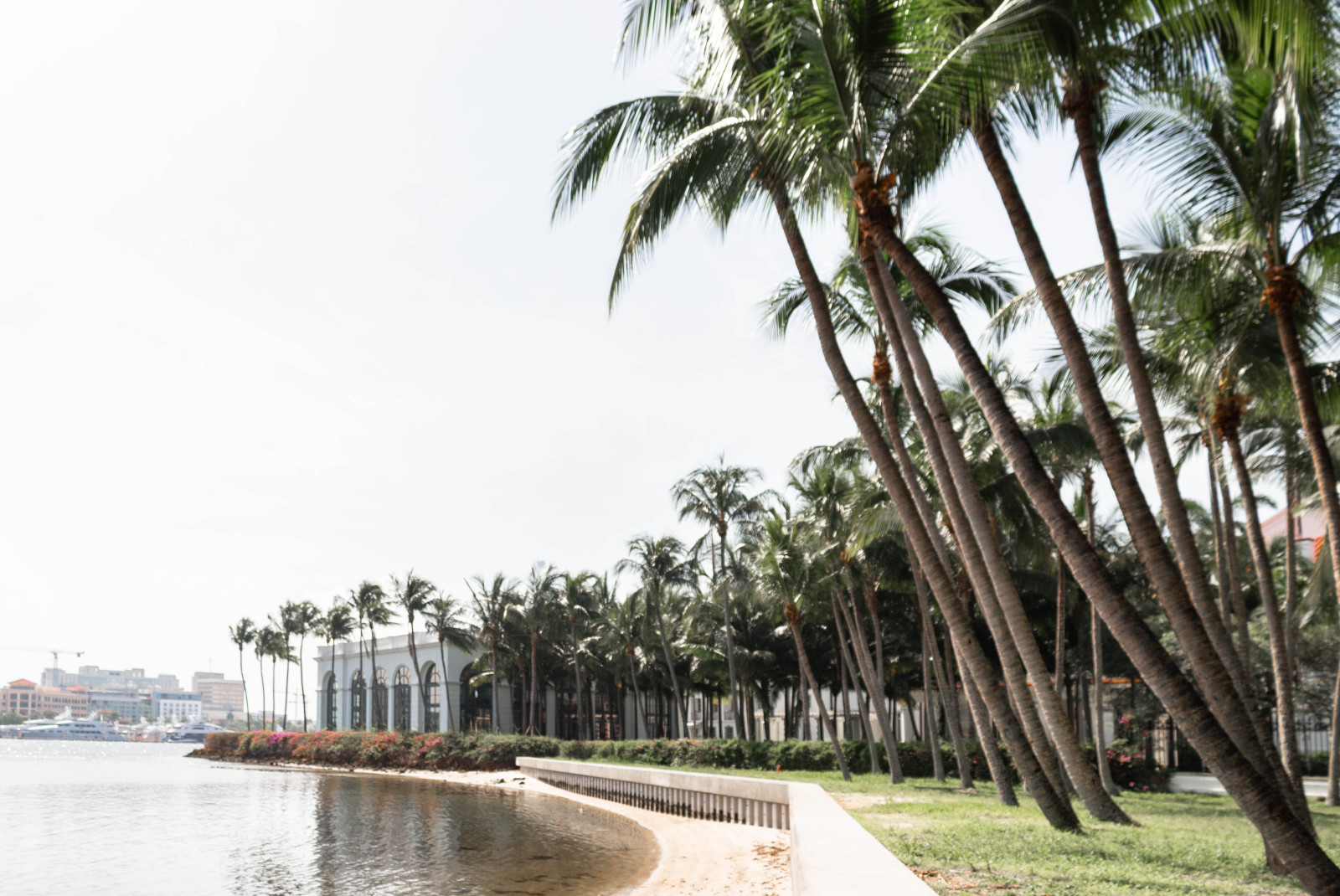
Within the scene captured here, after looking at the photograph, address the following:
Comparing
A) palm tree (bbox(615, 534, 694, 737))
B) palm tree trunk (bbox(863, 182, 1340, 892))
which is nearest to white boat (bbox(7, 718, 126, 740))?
palm tree (bbox(615, 534, 694, 737))

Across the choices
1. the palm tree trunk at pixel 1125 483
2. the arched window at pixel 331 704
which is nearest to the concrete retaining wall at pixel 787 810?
the palm tree trunk at pixel 1125 483

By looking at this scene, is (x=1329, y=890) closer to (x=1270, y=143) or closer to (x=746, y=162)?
(x=1270, y=143)

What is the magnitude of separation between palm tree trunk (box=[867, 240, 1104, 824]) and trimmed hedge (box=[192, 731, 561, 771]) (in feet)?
124

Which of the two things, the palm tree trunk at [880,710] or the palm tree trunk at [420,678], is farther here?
the palm tree trunk at [420,678]

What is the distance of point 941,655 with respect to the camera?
37.3 meters

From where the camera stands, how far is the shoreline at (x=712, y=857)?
1431 centimetres

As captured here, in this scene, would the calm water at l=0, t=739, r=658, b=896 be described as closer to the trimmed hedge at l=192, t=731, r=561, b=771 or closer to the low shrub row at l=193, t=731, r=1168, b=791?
the low shrub row at l=193, t=731, r=1168, b=791

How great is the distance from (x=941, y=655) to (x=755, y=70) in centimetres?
2953

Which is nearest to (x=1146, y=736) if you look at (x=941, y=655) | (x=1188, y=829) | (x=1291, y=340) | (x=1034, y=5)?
(x=941, y=655)

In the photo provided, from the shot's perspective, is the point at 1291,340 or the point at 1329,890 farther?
the point at 1291,340

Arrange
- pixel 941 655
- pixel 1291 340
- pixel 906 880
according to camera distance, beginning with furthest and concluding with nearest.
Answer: pixel 941 655 → pixel 1291 340 → pixel 906 880

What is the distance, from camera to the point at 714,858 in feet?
56.2

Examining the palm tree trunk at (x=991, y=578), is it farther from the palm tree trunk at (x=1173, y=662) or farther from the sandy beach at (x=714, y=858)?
the sandy beach at (x=714, y=858)

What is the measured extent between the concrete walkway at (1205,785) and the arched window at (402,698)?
54415 millimetres
